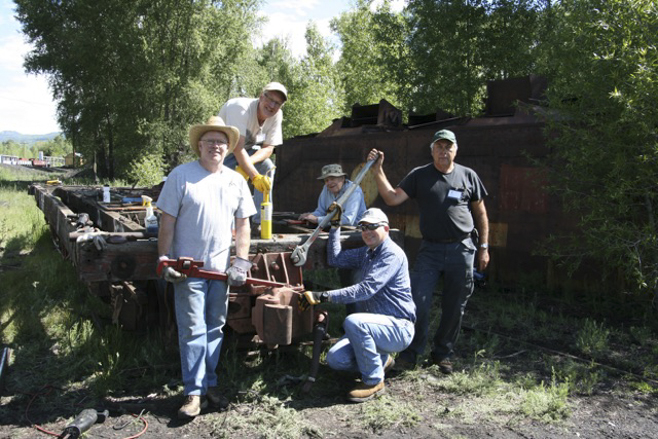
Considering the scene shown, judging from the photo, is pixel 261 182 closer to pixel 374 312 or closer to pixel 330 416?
pixel 374 312

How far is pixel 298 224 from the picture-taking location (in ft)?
17.3

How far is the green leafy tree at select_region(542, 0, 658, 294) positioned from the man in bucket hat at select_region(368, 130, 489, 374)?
178 cm

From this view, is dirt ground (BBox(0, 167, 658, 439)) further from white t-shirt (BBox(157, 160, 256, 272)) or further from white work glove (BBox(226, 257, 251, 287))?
white t-shirt (BBox(157, 160, 256, 272))

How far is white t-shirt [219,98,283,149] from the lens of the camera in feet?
15.0

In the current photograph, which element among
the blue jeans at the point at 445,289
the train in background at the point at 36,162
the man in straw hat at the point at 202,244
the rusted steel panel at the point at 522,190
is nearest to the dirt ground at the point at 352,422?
the man in straw hat at the point at 202,244

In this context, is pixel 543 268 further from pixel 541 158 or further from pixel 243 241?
pixel 243 241

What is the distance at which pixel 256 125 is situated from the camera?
471 cm

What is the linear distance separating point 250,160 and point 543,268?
4.19 meters

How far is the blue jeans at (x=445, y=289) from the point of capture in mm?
4418

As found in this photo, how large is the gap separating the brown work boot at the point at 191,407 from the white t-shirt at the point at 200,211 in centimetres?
83

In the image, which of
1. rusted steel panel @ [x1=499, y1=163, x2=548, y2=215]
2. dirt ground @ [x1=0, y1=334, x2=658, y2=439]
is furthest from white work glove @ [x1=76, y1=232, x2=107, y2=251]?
rusted steel panel @ [x1=499, y1=163, x2=548, y2=215]

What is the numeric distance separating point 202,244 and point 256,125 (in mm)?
1539

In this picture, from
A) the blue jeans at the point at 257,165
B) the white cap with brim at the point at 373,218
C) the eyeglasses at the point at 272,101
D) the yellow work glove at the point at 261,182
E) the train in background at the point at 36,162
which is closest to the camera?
the white cap with brim at the point at 373,218

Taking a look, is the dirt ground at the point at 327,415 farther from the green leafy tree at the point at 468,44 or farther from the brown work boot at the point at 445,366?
the green leafy tree at the point at 468,44
